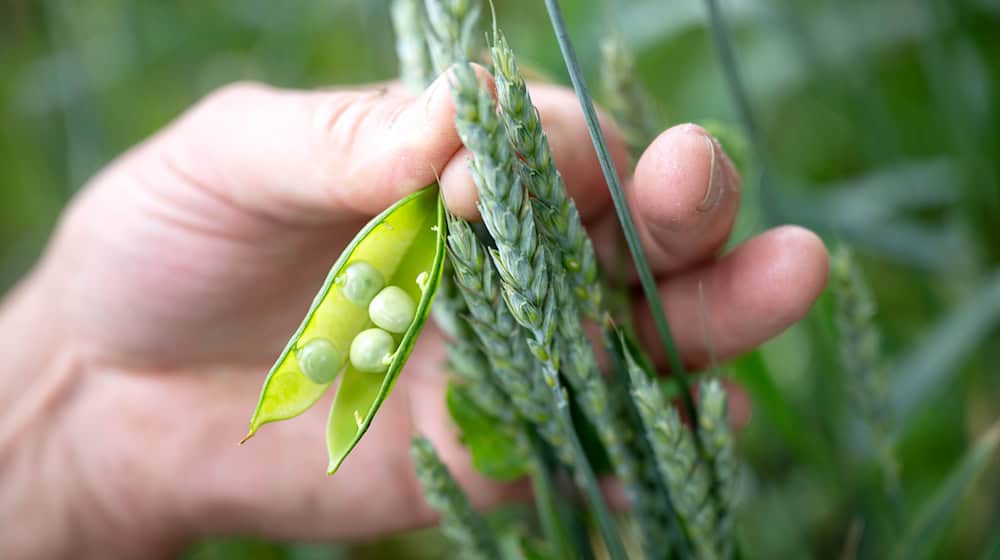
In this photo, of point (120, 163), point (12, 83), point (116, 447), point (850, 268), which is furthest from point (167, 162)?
point (12, 83)

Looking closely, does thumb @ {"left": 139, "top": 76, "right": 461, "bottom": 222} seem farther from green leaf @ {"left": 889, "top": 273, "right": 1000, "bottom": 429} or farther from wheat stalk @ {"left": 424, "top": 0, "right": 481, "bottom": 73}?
green leaf @ {"left": 889, "top": 273, "right": 1000, "bottom": 429}

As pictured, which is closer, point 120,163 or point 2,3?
point 120,163

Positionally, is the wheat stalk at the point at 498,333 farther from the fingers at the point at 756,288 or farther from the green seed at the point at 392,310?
the fingers at the point at 756,288

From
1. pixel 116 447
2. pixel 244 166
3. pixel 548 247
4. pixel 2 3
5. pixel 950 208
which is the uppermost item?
pixel 2 3

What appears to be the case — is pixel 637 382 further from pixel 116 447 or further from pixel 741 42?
pixel 741 42

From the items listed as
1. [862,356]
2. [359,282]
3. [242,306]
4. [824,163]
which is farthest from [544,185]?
[824,163]

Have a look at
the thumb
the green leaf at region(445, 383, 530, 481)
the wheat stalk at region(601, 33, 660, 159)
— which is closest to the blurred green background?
the wheat stalk at region(601, 33, 660, 159)

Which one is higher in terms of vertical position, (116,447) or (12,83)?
(12,83)
